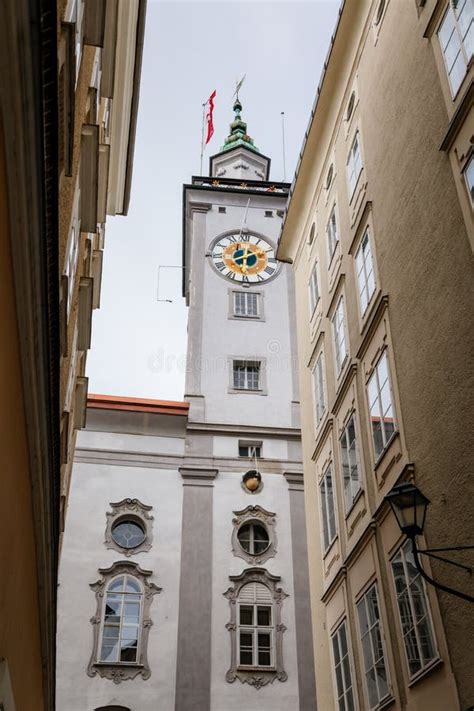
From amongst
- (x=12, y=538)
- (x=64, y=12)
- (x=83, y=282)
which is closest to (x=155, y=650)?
(x=83, y=282)

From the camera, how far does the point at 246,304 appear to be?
101 feet

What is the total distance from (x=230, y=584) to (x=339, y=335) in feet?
36.5

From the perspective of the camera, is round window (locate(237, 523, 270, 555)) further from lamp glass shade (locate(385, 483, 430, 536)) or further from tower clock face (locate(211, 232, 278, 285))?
lamp glass shade (locate(385, 483, 430, 536))

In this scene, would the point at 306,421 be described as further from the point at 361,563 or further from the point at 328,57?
the point at 328,57

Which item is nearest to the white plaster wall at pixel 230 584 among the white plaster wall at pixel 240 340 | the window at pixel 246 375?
the white plaster wall at pixel 240 340

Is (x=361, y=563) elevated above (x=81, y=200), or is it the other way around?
(x=81, y=200)

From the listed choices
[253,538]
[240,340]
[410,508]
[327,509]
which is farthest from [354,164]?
[240,340]

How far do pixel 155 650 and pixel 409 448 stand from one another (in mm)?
13943

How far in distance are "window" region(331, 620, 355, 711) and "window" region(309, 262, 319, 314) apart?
707cm

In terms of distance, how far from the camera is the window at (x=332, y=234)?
16328 millimetres

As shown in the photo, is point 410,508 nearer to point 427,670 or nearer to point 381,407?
point 427,670

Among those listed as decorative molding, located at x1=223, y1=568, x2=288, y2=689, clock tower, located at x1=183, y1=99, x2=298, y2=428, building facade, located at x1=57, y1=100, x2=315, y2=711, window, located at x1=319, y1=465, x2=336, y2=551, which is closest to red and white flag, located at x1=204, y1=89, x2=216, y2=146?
clock tower, located at x1=183, y1=99, x2=298, y2=428

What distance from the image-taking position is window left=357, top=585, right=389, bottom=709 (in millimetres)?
11117

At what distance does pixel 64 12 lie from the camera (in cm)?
680
